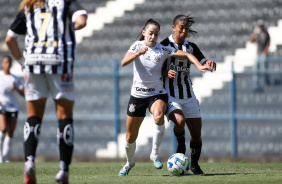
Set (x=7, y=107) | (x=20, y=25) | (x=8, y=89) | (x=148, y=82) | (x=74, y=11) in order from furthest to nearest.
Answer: (x=8, y=89), (x=7, y=107), (x=148, y=82), (x=20, y=25), (x=74, y=11)

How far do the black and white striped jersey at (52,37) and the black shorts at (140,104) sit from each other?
7.51 ft

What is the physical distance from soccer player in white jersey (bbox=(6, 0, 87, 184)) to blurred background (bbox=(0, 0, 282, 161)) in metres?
8.28

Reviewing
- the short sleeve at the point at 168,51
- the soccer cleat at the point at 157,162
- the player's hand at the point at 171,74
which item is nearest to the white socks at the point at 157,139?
the soccer cleat at the point at 157,162

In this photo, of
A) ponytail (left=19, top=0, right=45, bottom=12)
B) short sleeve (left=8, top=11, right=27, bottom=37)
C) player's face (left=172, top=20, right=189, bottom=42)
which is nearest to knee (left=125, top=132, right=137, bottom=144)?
player's face (left=172, top=20, right=189, bottom=42)

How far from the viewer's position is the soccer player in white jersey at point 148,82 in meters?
7.43

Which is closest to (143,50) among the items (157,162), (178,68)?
(178,68)

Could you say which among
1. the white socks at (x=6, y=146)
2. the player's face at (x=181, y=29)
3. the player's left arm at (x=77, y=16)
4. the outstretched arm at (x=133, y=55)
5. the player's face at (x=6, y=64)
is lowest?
the white socks at (x=6, y=146)

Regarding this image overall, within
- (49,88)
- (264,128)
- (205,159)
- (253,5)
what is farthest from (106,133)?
(49,88)

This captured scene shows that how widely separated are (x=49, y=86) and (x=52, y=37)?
0.46 meters

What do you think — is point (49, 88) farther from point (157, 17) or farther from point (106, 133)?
point (157, 17)

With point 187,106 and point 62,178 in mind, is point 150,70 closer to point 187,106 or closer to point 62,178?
point 187,106

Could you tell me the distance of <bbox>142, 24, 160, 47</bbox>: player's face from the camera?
24.2ft

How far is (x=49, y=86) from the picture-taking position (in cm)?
535

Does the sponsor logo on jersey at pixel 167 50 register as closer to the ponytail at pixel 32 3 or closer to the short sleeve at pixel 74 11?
the short sleeve at pixel 74 11
